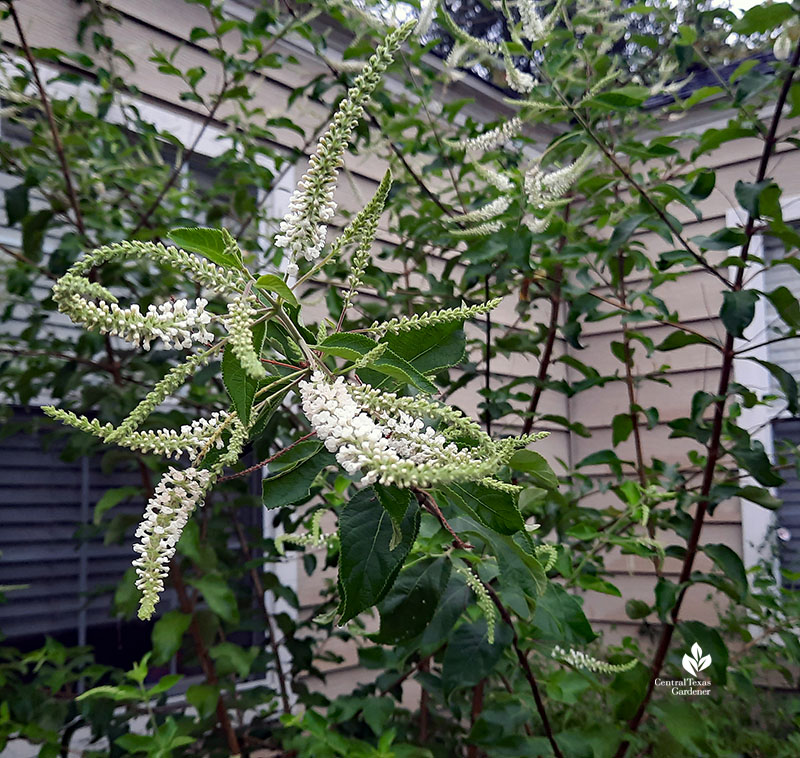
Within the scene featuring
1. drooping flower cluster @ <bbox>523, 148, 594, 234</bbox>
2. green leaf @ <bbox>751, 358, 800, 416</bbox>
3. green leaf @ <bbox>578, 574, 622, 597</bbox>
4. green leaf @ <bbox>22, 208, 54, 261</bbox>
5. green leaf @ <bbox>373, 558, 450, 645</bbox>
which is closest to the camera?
green leaf @ <bbox>373, 558, 450, 645</bbox>

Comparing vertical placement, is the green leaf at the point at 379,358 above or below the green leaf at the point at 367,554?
above

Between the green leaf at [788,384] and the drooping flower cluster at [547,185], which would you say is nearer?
the drooping flower cluster at [547,185]

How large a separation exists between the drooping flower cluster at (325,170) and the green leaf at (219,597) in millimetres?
1216

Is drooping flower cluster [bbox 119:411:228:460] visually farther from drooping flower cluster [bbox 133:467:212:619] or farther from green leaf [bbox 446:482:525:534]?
green leaf [bbox 446:482:525:534]

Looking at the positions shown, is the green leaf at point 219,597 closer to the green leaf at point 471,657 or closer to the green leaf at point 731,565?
the green leaf at point 471,657

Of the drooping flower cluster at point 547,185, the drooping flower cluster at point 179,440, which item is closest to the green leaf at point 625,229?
the drooping flower cluster at point 547,185

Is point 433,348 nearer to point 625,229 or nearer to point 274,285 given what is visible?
point 274,285

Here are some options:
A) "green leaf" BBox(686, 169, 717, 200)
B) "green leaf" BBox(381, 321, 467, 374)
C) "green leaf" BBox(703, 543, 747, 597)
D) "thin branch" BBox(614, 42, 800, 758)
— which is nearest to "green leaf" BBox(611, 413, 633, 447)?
"thin branch" BBox(614, 42, 800, 758)

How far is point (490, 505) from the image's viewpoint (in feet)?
1.79

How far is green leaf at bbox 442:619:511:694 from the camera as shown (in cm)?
92

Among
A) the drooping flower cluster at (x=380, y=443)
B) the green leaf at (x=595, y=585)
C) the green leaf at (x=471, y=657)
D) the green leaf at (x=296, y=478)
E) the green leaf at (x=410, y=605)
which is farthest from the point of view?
the green leaf at (x=595, y=585)

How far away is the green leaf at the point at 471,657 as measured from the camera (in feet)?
3.01

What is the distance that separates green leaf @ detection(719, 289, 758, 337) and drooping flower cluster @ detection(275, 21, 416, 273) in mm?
1001

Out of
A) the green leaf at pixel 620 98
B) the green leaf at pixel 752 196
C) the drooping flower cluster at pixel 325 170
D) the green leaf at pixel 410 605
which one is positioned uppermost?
the green leaf at pixel 620 98
